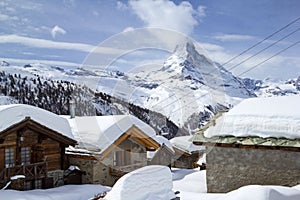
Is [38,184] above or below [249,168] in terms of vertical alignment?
below

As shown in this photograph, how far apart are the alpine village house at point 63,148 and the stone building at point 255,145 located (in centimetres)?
537

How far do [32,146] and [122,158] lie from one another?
4.89 m

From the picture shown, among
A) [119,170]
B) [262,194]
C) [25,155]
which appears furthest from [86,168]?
[262,194]

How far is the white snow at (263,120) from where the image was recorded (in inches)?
408

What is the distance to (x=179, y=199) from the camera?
32.0ft

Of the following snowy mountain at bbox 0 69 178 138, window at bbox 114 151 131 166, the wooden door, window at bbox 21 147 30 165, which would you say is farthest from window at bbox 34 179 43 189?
snowy mountain at bbox 0 69 178 138

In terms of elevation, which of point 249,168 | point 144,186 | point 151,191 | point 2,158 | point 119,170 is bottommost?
point 119,170

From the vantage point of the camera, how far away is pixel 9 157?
1324 cm

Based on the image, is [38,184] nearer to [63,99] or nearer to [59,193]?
[59,193]

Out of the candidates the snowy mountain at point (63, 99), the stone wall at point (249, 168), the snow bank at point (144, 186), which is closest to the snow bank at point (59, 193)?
the snow bank at point (144, 186)

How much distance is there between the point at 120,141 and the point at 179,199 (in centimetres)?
661

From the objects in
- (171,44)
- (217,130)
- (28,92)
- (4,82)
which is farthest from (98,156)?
(4,82)

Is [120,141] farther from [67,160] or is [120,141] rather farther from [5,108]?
[5,108]

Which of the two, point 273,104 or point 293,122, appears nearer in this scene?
point 293,122
